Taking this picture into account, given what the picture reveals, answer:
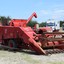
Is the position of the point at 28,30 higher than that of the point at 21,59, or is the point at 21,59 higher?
the point at 28,30

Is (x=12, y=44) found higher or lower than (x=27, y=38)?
lower

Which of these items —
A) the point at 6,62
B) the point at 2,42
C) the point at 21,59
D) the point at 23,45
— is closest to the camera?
Answer: the point at 6,62

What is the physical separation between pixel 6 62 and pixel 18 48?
3.95 m

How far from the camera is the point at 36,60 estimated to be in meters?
11.4

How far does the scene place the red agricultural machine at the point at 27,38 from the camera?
541 inches

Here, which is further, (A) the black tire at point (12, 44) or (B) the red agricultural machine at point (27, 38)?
(A) the black tire at point (12, 44)

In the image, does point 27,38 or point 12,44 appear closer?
point 27,38

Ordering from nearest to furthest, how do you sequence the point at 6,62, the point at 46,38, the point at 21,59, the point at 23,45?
the point at 6,62 < the point at 21,59 < the point at 46,38 < the point at 23,45

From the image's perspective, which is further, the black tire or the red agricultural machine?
the black tire

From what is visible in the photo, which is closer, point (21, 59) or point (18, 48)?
point (21, 59)

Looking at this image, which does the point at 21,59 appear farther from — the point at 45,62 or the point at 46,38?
the point at 46,38

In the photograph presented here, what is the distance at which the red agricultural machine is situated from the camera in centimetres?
1373

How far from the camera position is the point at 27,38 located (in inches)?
548

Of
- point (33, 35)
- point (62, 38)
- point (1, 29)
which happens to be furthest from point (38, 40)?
point (1, 29)
